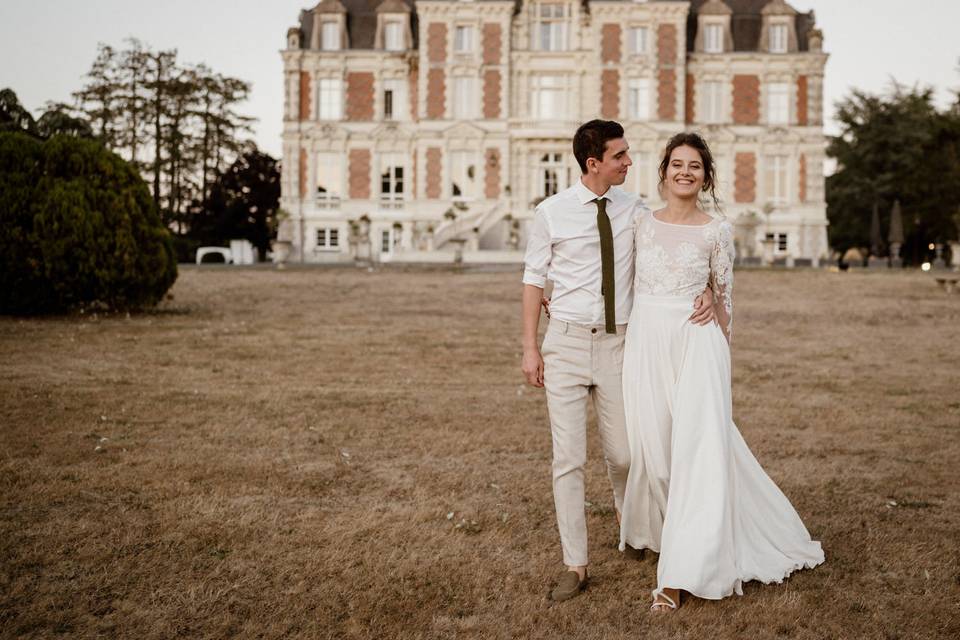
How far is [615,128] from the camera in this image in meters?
3.78

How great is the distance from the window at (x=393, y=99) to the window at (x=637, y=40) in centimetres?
966

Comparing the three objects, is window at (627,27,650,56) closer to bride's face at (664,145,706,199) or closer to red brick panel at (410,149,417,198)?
red brick panel at (410,149,417,198)

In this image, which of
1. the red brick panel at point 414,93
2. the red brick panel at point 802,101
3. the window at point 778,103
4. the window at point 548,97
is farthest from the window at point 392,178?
the red brick panel at point 802,101

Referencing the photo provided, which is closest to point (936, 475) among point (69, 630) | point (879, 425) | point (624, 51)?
point (879, 425)

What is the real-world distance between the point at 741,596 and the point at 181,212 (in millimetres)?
43571

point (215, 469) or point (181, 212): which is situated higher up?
point (181, 212)

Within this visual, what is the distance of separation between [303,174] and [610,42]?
14.0 metres

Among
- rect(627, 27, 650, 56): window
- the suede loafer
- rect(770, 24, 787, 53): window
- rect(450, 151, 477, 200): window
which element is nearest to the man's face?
the suede loafer

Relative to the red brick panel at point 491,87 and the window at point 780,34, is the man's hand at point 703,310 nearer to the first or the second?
the red brick panel at point 491,87

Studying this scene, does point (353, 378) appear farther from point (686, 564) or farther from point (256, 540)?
point (686, 564)

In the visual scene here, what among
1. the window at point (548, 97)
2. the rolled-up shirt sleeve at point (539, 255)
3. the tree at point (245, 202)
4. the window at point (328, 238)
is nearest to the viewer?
the rolled-up shirt sleeve at point (539, 255)

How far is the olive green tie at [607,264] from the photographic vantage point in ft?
12.5

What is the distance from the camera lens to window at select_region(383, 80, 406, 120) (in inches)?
1549

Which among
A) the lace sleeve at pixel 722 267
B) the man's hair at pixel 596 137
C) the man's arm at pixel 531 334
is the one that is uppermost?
the man's hair at pixel 596 137
